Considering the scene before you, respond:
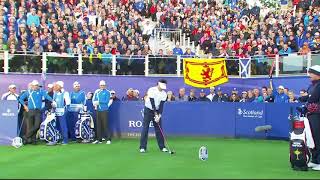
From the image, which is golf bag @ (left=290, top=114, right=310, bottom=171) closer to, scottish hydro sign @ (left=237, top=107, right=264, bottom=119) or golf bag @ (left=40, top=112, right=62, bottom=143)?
scottish hydro sign @ (left=237, top=107, right=264, bottom=119)

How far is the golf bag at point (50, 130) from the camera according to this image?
1756cm

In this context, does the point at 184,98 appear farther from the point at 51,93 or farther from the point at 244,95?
the point at 51,93

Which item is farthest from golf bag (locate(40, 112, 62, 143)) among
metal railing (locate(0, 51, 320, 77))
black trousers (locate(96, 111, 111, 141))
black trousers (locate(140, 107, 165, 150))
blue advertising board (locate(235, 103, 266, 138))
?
blue advertising board (locate(235, 103, 266, 138))

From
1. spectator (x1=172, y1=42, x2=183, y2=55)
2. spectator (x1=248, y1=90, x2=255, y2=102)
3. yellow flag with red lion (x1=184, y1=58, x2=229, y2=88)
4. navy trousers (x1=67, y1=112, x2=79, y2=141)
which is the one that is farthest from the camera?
spectator (x1=172, y1=42, x2=183, y2=55)

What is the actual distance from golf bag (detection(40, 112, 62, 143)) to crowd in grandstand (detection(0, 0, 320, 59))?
497 cm

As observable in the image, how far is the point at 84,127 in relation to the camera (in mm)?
18422

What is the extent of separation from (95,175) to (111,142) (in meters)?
7.92

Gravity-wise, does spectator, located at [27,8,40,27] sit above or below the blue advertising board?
above

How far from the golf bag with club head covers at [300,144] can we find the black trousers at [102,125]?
8.01m

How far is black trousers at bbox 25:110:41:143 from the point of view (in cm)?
1758

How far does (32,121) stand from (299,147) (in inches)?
363

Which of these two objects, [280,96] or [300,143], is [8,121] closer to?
[280,96]

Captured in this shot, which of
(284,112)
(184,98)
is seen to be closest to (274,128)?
(284,112)

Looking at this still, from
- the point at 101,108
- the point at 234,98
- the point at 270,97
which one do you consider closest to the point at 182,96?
the point at 234,98
